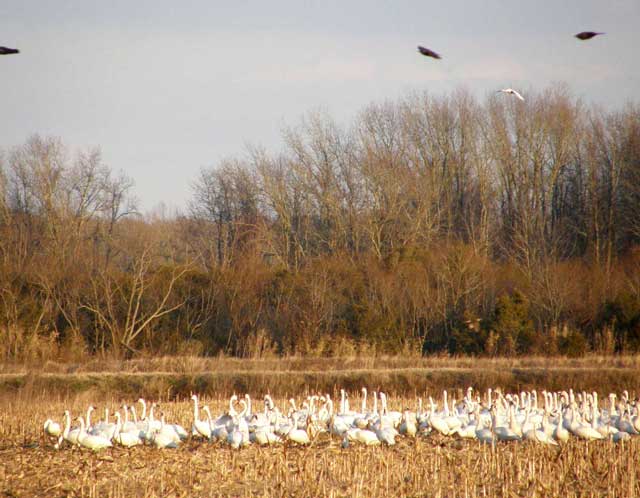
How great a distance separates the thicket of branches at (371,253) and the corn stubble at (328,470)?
14449 mm

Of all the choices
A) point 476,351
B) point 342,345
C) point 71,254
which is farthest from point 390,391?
point 71,254

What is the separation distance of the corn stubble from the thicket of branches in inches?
569

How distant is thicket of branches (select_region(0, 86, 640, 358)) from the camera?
97.6ft

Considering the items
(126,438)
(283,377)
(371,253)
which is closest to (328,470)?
(126,438)

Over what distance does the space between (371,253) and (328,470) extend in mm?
28074

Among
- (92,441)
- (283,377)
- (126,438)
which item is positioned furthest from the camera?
(283,377)

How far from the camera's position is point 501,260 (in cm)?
4175

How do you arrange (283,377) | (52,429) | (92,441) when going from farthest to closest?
(283,377) → (52,429) → (92,441)

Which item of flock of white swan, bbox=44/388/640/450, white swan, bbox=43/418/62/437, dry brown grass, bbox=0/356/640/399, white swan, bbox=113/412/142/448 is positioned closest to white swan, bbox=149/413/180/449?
flock of white swan, bbox=44/388/640/450

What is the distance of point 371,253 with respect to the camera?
3878 centimetres

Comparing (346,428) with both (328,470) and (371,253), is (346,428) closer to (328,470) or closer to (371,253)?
(328,470)

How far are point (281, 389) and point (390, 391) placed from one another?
2.87 metres

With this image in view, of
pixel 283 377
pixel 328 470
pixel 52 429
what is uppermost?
pixel 283 377

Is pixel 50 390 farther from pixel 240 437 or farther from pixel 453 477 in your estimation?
pixel 453 477
